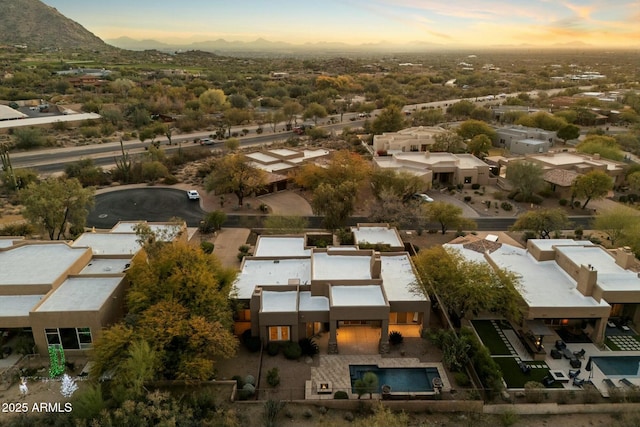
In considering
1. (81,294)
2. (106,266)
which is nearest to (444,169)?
(106,266)

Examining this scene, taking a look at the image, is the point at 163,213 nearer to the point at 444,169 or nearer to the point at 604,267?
the point at 444,169

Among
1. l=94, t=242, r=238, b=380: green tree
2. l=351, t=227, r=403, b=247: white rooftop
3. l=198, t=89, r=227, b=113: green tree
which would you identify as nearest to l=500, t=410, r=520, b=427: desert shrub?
l=94, t=242, r=238, b=380: green tree

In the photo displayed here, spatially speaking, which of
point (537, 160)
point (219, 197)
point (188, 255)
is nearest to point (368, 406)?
point (188, 255)

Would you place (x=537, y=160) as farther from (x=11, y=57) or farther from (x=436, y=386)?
(x=11, y=57)

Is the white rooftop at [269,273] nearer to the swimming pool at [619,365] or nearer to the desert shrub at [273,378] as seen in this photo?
the desert shrub at [273,378]

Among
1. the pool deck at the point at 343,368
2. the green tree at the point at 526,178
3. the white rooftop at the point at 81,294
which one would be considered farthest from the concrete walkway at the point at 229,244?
the green tree at the point at 526,178

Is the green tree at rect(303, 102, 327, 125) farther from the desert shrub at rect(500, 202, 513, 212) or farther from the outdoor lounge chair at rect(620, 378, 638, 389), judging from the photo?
the outdoor lounge chair at rect(620, 378, 638, 389)

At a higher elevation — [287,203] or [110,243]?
[110,243]
